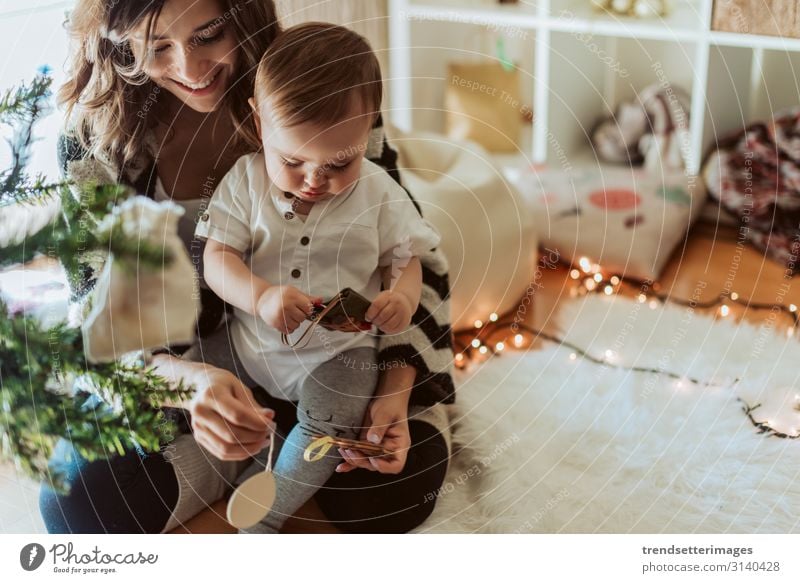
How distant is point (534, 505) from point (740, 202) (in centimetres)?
40

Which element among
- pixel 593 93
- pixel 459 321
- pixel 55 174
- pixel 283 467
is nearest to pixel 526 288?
pixel 459 321

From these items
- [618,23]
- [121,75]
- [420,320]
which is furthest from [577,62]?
[121,75]

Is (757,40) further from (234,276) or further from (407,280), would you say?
(234,276)

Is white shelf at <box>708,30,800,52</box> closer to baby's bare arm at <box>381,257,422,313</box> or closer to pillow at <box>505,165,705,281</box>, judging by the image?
pillow at <box>505,165,705,281</box>

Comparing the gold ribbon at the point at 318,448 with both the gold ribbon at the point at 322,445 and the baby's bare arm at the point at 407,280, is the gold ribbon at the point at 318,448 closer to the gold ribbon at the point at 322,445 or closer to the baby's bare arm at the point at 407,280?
the gold ribbon at the point at 322,445

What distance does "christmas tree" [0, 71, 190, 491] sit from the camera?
A: 26.6 inches

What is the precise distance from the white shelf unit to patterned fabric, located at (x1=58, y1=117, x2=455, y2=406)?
0.14 m

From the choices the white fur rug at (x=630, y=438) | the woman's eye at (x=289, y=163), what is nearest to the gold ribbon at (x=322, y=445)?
the white fur rug at (x=630, y=438)

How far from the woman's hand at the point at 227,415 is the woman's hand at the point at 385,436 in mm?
65

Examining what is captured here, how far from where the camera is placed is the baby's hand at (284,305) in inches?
24.9

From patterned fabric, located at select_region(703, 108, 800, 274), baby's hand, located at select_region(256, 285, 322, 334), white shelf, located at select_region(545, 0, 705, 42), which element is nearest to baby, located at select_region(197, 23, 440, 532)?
baby's hand, located at select_region(256, 285, 322, 334)

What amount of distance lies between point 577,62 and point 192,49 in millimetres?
392

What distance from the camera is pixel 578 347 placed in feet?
2.88

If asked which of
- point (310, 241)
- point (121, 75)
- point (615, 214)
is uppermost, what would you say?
point (121, 75)
